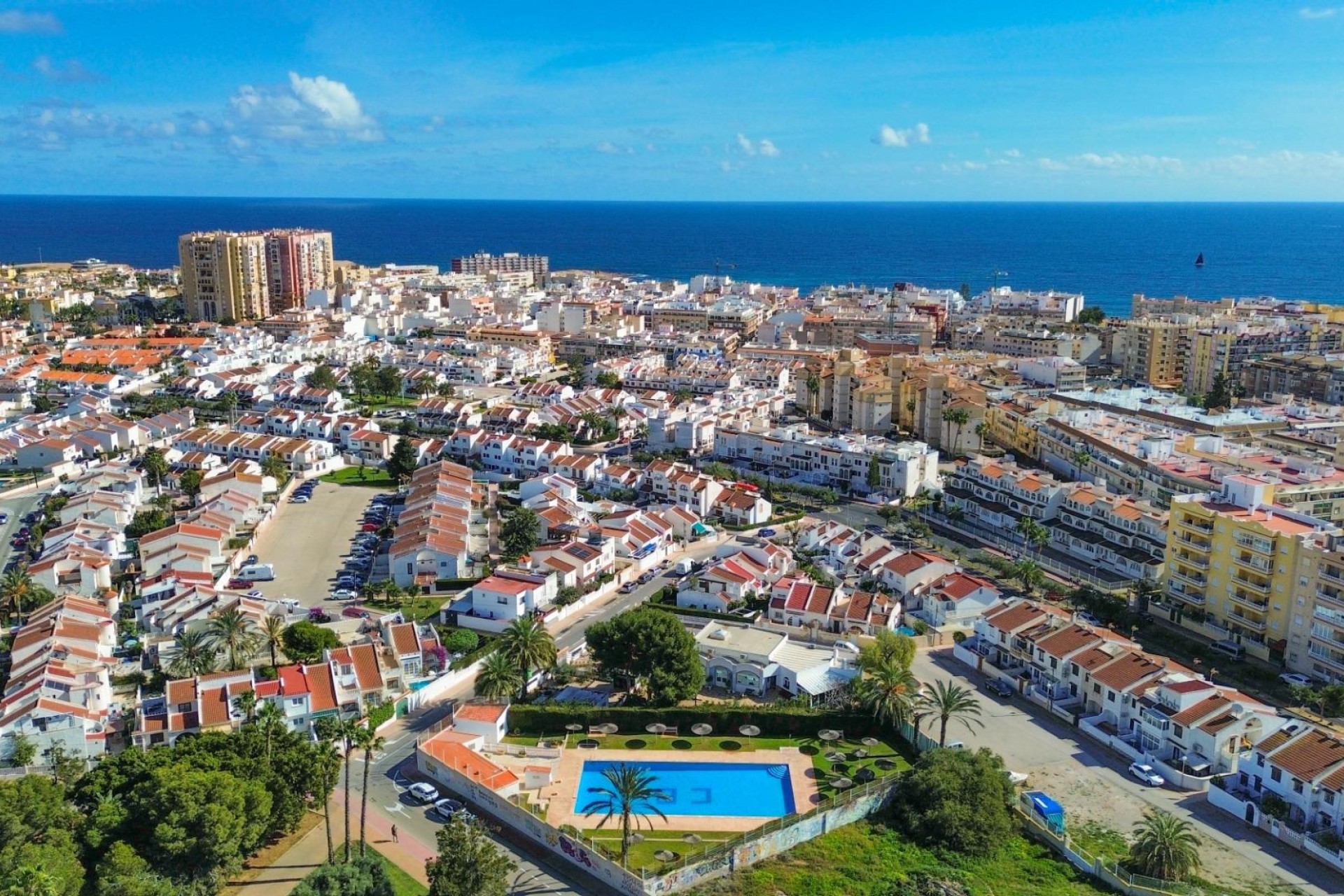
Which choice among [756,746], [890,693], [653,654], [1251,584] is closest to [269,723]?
[653,654]

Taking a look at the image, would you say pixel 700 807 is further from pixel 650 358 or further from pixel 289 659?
pixel 650 358

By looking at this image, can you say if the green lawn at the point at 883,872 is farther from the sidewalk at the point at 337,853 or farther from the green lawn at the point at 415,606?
the green lawn at the point at 415,606

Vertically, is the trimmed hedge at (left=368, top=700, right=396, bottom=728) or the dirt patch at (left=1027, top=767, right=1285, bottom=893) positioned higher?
the trimmed hedge at (left=368, top=700, right=396, bottom=728)

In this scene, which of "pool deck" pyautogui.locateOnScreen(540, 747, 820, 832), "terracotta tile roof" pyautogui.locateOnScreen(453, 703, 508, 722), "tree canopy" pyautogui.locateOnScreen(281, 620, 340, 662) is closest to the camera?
"pool deck" pyautogui.locateOnScreen(540, 747, 820, 832)

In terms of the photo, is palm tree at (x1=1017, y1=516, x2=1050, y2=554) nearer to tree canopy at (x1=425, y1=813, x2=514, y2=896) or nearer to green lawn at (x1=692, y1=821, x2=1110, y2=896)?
green lawn at (x1=692, y1=821, x2=1110, y2=896)

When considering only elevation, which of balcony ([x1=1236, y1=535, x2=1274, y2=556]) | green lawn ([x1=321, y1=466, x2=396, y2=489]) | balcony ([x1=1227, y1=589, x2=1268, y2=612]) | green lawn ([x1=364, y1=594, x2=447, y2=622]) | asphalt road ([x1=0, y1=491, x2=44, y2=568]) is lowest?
green lawn ([x1=364, y1=594, x2=447, y2=622])

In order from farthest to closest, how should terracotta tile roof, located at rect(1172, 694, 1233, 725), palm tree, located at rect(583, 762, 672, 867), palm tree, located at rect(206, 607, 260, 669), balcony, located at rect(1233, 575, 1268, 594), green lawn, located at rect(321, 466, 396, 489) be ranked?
green lawn, located at rect(321, 466, 396, 489)
balcony, located at rect(1233, 575, 1268, 594)
palm tree, located at rect(206, 607, 260, 669)
terracotta tile roof, located at rect(1172, 694, 1233, 725)
palm tree, located at rect(583, 762, 672, 867)

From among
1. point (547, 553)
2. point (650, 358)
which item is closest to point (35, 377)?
point (650, 358)

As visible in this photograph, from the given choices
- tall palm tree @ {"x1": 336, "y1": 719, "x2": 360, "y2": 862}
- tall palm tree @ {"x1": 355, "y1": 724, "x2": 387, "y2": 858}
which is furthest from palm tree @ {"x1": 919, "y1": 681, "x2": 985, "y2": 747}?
tall palm tree @ {"x1": 336, "y1": 719, "x2": 360, "y2": 862}
